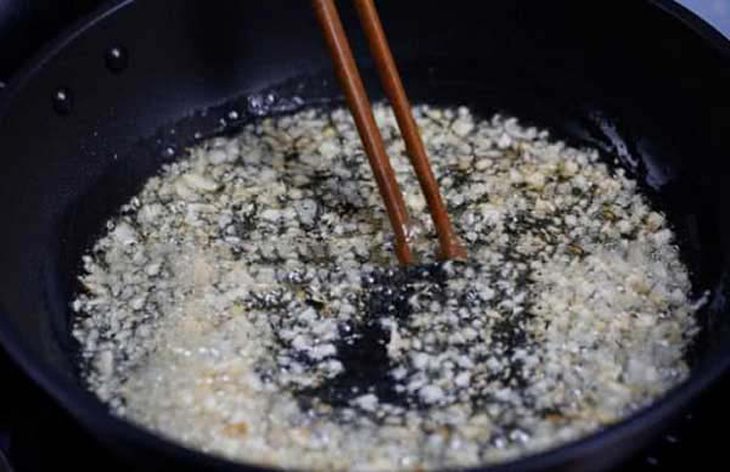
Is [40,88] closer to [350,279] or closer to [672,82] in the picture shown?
[350,279]

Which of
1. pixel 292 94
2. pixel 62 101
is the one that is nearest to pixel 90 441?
pixel 62 101

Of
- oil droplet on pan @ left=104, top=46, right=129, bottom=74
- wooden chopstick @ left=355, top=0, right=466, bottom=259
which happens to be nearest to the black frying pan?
oil droplet on pan @ left=104, top=46, right=129, bottom=74

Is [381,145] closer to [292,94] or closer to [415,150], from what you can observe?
[415,150]

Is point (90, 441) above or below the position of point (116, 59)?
below

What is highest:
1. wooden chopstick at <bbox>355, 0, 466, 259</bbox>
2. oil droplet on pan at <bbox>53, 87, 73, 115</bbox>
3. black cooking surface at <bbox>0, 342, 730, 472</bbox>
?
oil droplet on pan at <bbox>53, 87, 73, 115</bbox>

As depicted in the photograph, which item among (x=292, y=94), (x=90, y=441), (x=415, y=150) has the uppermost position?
(x=292, y=94)

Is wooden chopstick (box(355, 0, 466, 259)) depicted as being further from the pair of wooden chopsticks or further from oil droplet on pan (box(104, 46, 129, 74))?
oil droplet on pan (box(104, 46, 129, 74))

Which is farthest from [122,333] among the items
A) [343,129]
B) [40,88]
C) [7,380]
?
[343,129]
